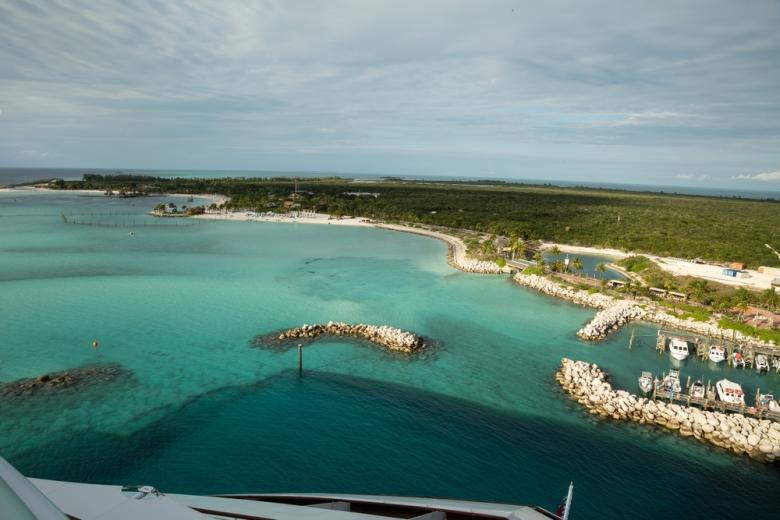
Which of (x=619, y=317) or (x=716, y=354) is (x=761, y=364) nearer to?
(x=716, y=354)

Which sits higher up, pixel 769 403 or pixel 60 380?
pixel 769 403

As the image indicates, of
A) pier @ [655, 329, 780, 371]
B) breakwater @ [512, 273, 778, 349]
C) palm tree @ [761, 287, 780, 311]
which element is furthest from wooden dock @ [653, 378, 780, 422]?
palm tree @ [761, 287, 780, 311]

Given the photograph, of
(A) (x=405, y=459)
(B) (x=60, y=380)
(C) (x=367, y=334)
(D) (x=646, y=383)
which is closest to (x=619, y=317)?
(D) (x=646, y=383)

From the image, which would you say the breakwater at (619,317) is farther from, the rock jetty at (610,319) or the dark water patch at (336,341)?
the dark water patch at (336,341)

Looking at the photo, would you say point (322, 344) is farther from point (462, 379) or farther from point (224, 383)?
point (462, 379)

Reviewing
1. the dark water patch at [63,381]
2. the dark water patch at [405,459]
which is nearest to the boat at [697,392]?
the dark water patch at [405,459]
